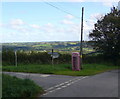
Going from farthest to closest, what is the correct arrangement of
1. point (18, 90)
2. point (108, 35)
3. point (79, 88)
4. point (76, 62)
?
point (108, 35), point (76, 62), point (79, 88), point (18, 90)

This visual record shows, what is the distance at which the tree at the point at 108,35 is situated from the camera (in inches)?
1804

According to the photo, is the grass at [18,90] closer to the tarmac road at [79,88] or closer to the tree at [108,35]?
the tarmac road at [79,88]

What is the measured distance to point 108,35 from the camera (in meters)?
45.2

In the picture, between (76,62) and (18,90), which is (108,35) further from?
(18,90)

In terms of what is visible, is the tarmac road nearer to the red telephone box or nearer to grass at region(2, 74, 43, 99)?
grass at region(2, 74, 43, 99)

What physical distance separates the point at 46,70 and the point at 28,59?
46.4 ft

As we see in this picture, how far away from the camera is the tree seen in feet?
150

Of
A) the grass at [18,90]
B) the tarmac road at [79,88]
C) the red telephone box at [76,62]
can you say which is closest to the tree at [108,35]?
the red telephone box at [76,62]

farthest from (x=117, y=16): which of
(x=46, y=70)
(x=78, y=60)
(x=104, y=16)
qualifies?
(x=46, y=70)

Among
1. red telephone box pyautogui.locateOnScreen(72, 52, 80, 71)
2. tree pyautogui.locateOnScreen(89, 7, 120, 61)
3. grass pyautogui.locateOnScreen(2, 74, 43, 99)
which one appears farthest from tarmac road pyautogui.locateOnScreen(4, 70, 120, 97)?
tree pyautogui.locateOnScreen(89, 7, 120, 61)

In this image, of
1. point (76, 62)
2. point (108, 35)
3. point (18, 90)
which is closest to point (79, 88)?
point (18, 90)

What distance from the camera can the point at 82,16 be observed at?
32938mm

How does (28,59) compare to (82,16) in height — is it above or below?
below

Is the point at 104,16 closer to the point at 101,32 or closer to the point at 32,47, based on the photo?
the point at 101,32
